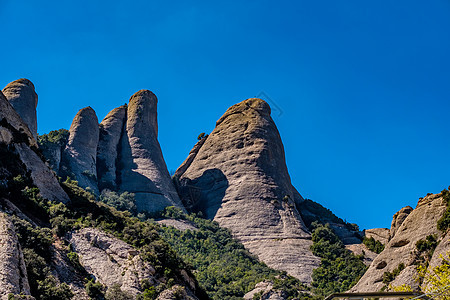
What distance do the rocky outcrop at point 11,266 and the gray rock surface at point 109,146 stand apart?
48.8 meters

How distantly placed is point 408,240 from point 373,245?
31871 millimetres

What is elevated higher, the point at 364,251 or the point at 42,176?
the point at 364,251

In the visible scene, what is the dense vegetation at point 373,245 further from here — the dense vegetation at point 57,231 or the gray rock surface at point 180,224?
the dense vegetation at point 57,231

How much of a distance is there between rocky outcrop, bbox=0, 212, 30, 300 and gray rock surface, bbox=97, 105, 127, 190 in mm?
48790

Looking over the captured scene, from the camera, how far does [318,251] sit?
66.9m

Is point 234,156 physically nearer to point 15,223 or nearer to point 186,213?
point 186,213

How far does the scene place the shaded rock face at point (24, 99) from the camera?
73.1 m

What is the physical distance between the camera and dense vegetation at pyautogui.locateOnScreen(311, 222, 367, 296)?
57250 millimetres

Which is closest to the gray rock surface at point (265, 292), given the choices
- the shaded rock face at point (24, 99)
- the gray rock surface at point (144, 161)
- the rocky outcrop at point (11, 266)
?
the gray rock surface at point (144, 161)

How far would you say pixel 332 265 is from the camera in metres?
62.9

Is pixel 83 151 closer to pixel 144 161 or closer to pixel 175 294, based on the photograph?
pixel 144 161

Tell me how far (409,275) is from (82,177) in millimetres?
46422

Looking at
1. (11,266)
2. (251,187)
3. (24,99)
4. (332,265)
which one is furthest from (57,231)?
(251,187)

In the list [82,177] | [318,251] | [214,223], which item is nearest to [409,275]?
[318,251]
